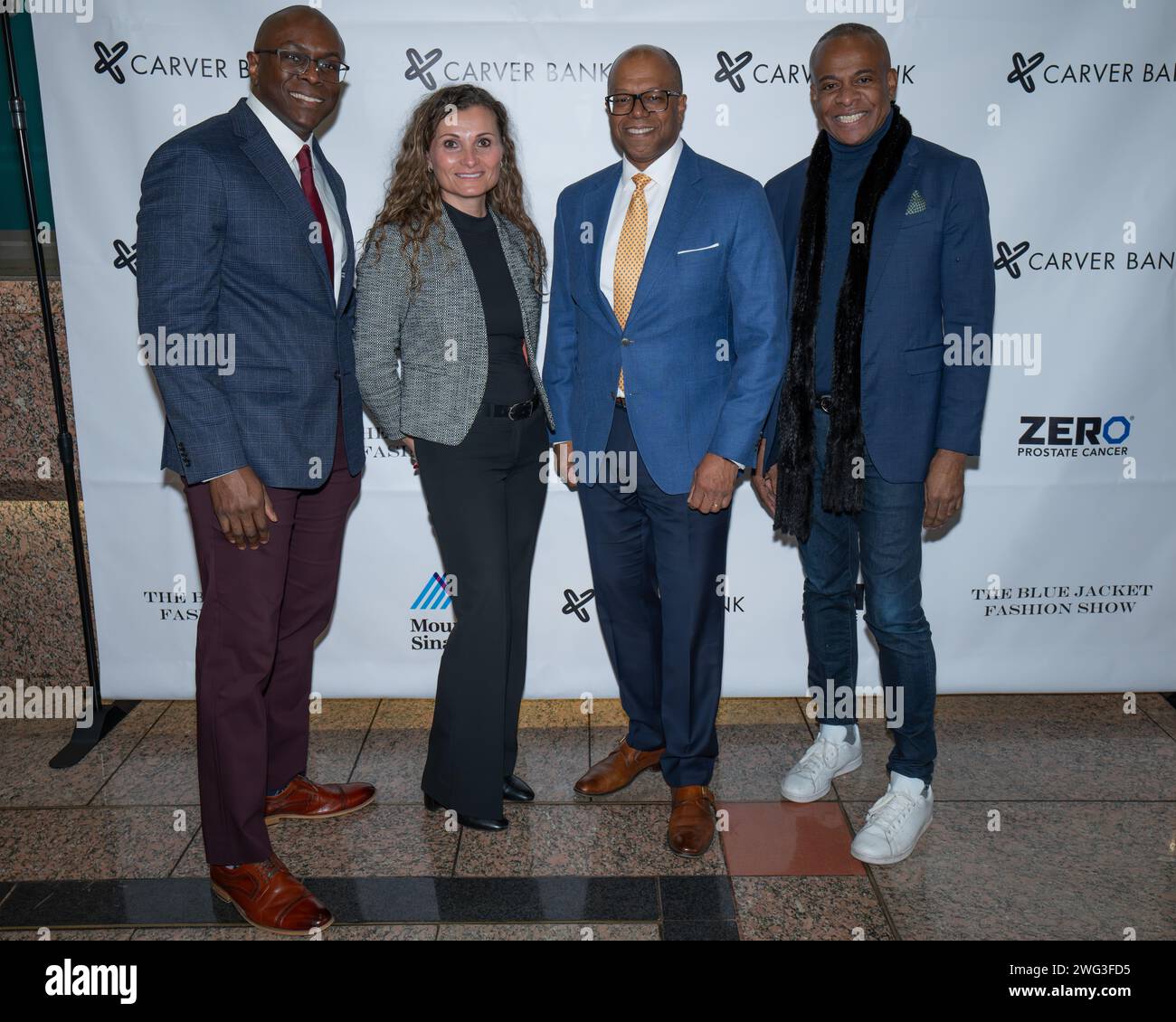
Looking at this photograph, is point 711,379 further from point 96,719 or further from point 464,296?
point 96,719

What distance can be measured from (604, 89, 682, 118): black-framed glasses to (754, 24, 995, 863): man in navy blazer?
18.7 inches

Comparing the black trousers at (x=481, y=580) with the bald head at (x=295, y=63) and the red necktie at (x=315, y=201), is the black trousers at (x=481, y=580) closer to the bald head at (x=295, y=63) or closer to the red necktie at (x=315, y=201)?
the red necktie at (x=315, y=201)

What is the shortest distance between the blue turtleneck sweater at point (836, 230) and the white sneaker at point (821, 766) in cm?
125

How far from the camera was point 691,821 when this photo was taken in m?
3.02

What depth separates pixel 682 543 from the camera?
295 centimetres

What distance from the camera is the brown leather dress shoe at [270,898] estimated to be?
2635mm

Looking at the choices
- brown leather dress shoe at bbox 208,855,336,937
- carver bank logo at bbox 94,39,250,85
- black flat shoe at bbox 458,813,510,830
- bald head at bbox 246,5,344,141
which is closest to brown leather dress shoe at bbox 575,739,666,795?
black flat shoe at bbox 458,813,510,830

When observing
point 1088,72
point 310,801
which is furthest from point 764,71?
point 310,801

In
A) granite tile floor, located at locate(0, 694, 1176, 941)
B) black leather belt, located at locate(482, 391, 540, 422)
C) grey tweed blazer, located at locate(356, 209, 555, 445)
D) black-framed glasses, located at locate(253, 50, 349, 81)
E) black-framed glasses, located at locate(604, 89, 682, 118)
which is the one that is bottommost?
granite tile floor, located at locate(0, 694, 1176, 941)

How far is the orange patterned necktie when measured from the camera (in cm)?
289

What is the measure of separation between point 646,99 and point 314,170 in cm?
96

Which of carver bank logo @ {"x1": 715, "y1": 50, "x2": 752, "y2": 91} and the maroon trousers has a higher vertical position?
carver bank logo @ {"x1": 715, "y1": 50, "x2": 752, "y2": 91}

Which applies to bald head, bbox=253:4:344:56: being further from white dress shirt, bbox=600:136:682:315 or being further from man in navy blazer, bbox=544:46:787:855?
white dress shirt, bbox=600:136:682:315
